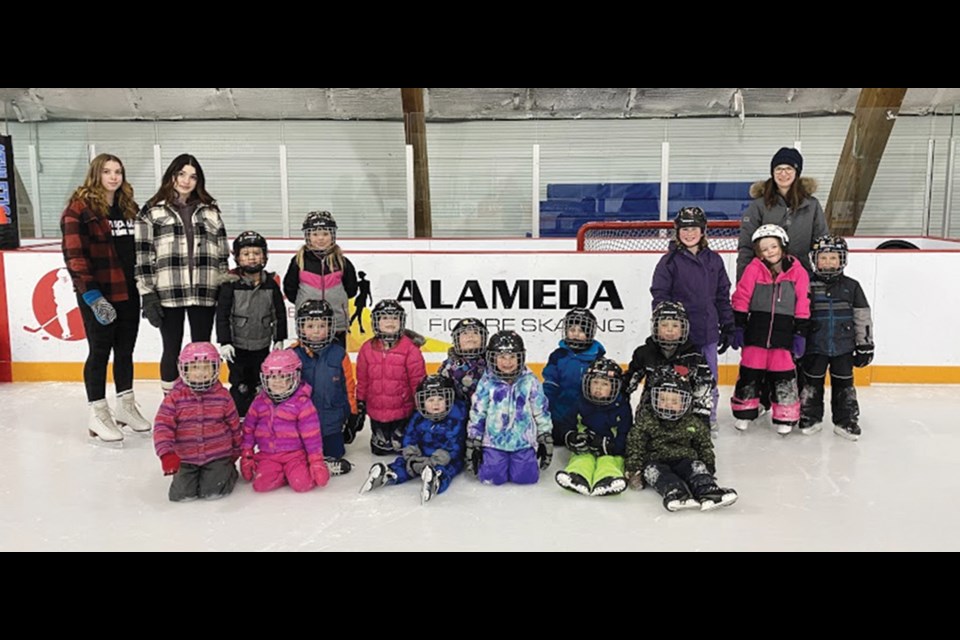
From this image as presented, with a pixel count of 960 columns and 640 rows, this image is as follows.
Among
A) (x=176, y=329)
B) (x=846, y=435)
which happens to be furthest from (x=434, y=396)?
(x=846, y=435)

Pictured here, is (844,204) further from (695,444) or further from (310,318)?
(310,318)

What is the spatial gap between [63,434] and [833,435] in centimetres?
428

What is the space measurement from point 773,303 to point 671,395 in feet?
3.99

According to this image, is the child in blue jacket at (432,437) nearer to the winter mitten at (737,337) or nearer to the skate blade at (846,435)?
the winter mitten at (737,337)

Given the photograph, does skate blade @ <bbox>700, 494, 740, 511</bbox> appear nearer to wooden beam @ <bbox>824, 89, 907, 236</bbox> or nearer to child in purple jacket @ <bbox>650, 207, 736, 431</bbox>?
child in purple jacket @ <bbox>650, 207, 736, 431</bbox>

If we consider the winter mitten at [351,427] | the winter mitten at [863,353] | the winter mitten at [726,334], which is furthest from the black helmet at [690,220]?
the winter mitten at [351,427]

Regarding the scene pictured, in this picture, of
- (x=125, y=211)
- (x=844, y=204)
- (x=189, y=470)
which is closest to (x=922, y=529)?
(x=189, y=470)

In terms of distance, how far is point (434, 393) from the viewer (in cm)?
347

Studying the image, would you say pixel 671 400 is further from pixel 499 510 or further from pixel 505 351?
pixel 499 510

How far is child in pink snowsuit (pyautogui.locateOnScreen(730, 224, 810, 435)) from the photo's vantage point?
164 inches

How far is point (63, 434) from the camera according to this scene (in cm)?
434

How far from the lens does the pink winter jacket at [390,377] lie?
3791 mm

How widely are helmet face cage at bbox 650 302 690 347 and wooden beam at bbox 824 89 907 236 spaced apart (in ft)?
16.3

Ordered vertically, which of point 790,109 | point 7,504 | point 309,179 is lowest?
point 7,504
